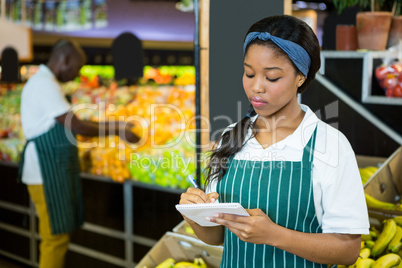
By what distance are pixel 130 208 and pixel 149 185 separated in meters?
0.28

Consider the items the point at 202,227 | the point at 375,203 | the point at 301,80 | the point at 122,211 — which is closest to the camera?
the point at 301,80

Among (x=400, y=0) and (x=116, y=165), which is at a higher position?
(x=400, y=0)

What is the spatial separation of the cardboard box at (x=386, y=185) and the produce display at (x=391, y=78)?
0.34m

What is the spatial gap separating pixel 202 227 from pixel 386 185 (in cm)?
136

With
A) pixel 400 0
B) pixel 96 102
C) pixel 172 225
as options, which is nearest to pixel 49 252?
pixel 172 225

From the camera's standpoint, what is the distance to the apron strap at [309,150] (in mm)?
1222

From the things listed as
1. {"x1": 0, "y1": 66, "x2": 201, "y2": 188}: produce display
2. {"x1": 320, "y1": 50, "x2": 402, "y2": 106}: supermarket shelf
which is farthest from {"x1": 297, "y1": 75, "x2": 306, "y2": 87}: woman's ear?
{"x1": 0, "y1": 66, "x2": 201, "y2": 188}: produce display

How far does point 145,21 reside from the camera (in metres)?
6.45

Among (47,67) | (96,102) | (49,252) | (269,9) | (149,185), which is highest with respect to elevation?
(269,9)

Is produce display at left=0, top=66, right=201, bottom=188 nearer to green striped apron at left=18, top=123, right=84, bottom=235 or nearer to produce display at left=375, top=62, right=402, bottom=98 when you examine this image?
green striped apron at left=18, top=123, right=84, bottom=235

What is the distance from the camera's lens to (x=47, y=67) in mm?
3135

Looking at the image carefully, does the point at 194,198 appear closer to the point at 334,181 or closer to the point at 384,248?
the point at 334,181

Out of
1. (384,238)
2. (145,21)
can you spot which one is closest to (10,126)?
(145,21)

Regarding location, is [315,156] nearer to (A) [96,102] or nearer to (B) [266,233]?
(B) [266,233]
